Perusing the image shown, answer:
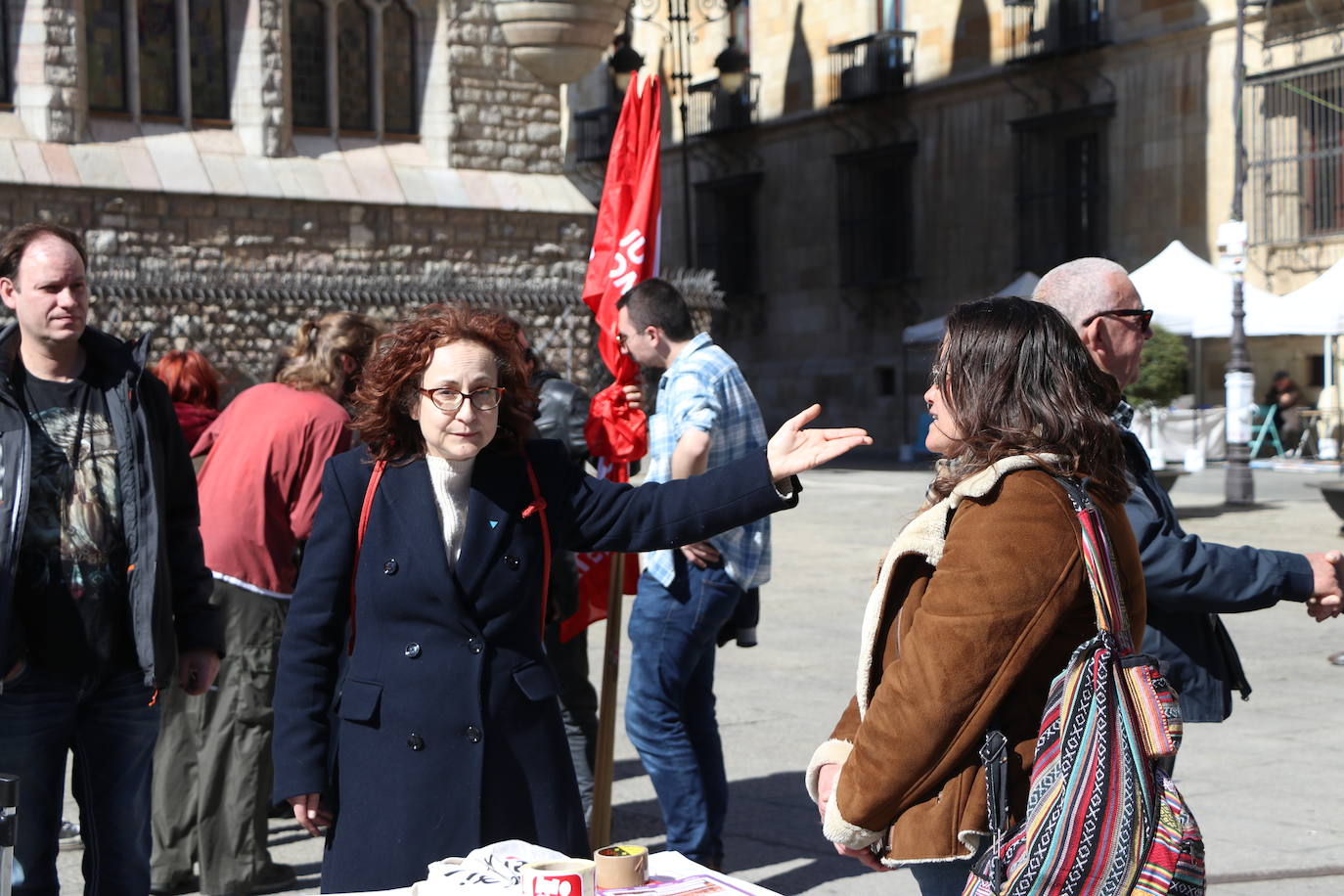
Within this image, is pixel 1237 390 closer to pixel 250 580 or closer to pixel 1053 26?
pixel 1053 26

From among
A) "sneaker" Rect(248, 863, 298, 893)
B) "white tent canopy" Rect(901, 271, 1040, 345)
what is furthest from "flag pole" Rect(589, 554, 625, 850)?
"white tent canopy" Rect(901, 271, 1040, 345)

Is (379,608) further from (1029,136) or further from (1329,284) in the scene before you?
(1029,136)

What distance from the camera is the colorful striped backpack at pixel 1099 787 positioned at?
8.43ft

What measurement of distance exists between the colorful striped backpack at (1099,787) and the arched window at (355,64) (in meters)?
18.9

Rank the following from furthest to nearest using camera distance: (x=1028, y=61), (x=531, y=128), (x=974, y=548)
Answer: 1. (x=1028, y=61)
2. (x=531, y=128)
3. (x=974, y=548)

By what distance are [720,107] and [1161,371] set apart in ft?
47.8

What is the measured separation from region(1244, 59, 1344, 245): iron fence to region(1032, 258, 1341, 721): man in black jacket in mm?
23125

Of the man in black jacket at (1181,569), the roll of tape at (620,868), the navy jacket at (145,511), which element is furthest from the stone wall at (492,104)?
the roll of tape at (620,868)

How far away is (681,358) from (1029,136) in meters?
25.8

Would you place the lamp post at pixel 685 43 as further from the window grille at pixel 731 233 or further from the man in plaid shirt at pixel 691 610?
the man in plaid shirt at pixel 691 610

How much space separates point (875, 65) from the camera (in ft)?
106

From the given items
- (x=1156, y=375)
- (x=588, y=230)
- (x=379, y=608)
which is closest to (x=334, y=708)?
(x=379, y=608)

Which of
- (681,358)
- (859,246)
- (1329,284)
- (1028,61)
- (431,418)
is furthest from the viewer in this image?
(859,246)

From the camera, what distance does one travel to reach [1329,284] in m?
18.4
